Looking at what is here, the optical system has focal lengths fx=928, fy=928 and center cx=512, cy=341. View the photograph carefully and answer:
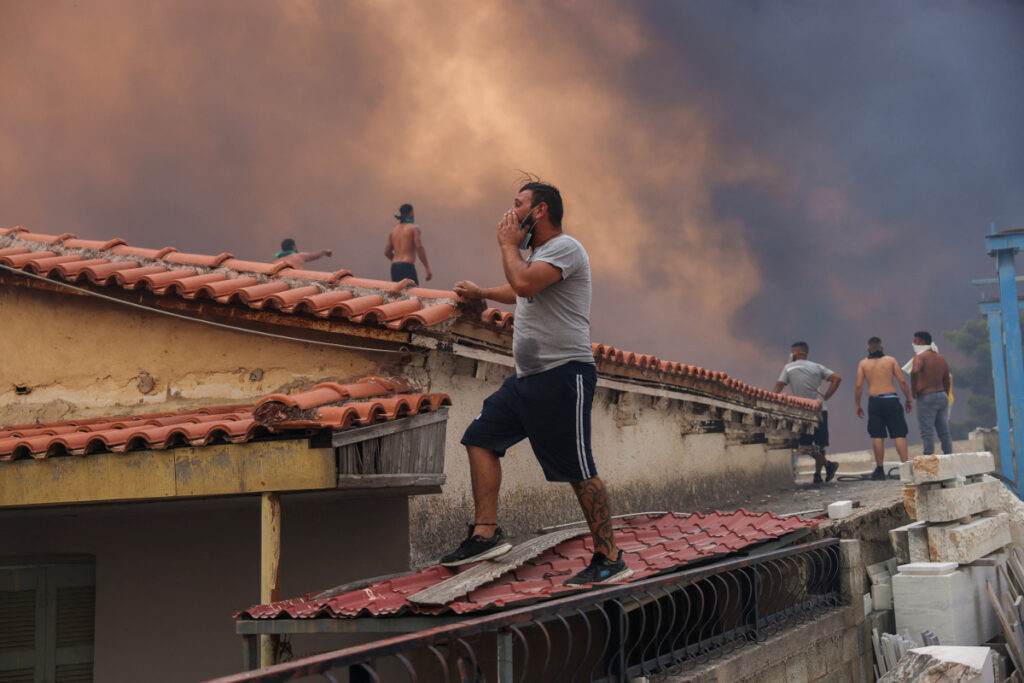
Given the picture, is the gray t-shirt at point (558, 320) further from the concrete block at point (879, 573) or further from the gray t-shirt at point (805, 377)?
the gray t-shirt at point (805, 377)

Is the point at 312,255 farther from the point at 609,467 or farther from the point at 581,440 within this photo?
the point at 581,440

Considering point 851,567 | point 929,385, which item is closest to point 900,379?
point 929,385

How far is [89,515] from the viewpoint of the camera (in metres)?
7.20

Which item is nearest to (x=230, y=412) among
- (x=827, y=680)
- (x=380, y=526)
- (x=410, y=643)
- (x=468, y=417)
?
(x=380, y=526)

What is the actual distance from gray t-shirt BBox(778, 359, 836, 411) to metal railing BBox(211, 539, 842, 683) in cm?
776

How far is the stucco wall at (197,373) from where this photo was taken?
650 cm

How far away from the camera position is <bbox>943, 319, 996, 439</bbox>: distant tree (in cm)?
4766

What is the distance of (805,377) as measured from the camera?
14.9 m

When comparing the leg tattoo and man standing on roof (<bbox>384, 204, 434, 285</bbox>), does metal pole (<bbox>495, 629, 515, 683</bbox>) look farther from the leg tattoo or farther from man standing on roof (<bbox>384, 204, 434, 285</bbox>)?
man standing on roof (<bbox>384, 204, 434, 285</bbox>)

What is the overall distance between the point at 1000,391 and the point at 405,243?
11136 mm

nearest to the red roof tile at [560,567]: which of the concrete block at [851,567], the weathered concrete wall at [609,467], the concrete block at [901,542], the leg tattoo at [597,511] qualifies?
the leg tattoo at [597,511]

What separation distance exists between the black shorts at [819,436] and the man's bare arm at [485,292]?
10.9 m

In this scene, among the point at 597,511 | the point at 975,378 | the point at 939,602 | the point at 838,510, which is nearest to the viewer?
the point at 597,511

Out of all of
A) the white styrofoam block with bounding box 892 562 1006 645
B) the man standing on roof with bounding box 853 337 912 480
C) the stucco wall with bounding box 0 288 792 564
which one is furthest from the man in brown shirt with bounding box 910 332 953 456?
the stucco wall with bounding box 0 288 792 564
